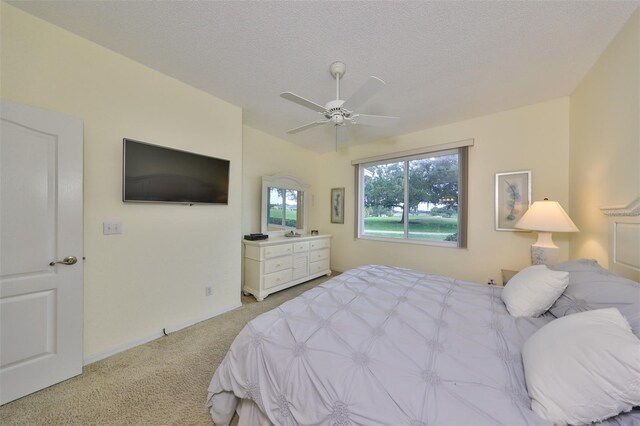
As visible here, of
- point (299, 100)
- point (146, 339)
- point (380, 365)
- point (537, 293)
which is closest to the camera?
point (380, 365)

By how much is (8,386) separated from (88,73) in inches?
91.4

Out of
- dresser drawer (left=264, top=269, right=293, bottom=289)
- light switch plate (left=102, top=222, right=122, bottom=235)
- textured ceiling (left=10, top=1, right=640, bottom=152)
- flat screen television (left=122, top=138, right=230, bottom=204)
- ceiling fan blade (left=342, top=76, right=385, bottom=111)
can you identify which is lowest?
dresser drawer (left=264, top=269, right=293, bottom=289)

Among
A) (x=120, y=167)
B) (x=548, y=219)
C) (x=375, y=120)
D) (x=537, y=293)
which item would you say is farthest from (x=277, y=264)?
(x=548, y=219)

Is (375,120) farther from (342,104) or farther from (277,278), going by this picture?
(277,278)

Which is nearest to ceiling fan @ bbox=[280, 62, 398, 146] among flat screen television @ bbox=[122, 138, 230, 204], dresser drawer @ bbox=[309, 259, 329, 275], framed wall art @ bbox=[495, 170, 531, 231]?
flat screen television @ bbox=[122, 138, 230, 204]

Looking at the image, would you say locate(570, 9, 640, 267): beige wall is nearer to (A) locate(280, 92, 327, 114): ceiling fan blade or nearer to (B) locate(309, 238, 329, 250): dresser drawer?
(A) locate(280, 92, 327, 114): ceiling fan blade

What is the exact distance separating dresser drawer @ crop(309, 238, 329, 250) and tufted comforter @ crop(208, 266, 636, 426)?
2.31 meters

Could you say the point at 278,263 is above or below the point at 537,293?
below

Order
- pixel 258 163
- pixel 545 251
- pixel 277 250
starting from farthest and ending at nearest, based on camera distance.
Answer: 1. pixel 258 163
2. pixel 277 250
3. pixel 545 251

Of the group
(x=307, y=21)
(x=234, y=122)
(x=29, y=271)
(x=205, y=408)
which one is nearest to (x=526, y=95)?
(x=307, y=21)

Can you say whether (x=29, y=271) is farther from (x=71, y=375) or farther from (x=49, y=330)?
(x=71, y=375)

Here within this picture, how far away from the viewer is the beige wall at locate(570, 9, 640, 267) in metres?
1.55

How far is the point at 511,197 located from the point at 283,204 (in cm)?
334

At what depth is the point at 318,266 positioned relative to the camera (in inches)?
163
